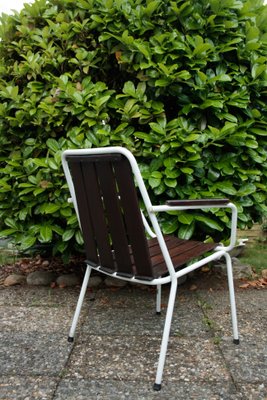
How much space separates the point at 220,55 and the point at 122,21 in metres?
0.75

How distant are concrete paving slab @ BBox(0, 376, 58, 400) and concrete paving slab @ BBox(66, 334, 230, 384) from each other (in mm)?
124

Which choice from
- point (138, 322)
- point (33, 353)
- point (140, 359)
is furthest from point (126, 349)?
point (33, 353)

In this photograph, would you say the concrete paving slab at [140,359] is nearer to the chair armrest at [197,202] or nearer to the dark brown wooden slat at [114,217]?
the dark brown wooden slat at [114,217]

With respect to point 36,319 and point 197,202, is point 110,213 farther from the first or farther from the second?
point 36,319

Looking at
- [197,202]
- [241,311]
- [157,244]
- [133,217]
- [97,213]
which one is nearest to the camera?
[133,217]

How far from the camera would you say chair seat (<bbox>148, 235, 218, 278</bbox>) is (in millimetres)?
1895

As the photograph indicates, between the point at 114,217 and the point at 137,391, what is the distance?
0.77 m

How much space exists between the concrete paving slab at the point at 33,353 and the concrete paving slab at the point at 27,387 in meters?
0.04

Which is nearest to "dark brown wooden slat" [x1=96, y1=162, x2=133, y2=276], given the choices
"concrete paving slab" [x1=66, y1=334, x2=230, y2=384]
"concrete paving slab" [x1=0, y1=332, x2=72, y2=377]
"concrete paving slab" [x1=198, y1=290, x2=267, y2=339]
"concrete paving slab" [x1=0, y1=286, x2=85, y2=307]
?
"concrete paving slab" [x1=66, y1=334, x2=230, y2=384]

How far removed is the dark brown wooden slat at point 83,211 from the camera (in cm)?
198

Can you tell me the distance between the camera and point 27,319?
99.0 inches

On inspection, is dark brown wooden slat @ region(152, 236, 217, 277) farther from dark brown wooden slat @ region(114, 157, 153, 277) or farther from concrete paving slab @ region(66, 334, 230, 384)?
concrete paving slab @ region(66, 334, 230, 384)

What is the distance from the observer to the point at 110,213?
1.84m

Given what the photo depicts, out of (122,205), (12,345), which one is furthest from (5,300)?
(122,205)
